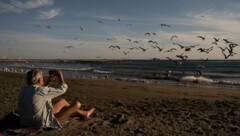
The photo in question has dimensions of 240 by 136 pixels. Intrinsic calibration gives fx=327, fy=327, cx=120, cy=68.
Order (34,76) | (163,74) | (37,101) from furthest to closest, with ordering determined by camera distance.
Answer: (163,74)
(37,101)
(34,76)

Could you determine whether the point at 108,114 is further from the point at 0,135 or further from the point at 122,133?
the point at 0,135

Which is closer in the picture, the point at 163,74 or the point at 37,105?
the point at 37,105

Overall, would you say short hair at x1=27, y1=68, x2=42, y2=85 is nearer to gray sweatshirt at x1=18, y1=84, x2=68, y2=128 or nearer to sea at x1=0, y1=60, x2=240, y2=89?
gray sweatshirt at x1=18, y1=84, x2=68, y2=128

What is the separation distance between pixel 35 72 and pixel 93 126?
1926 millimetres

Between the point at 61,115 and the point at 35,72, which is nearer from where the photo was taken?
the point at 35,72

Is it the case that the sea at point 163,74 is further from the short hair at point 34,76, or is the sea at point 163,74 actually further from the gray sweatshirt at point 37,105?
the short hair at point 34,76

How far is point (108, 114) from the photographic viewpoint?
8484 mm

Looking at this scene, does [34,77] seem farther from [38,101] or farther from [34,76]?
[38,101]

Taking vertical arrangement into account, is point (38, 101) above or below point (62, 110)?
above

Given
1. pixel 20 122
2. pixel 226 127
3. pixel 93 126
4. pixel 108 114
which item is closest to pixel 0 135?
pixel 20 122

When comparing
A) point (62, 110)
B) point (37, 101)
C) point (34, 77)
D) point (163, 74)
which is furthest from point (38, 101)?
point (163, 74)

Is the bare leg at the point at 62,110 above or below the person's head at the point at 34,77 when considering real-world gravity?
below

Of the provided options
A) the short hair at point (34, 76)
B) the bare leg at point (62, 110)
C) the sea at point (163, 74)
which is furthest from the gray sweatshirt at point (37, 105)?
the sea at point (163, 74)

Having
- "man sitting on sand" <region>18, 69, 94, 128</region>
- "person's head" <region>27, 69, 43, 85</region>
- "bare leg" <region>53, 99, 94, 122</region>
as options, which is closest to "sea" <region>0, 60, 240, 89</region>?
"bare leg" <region>53, 99, 94, 122</region>
